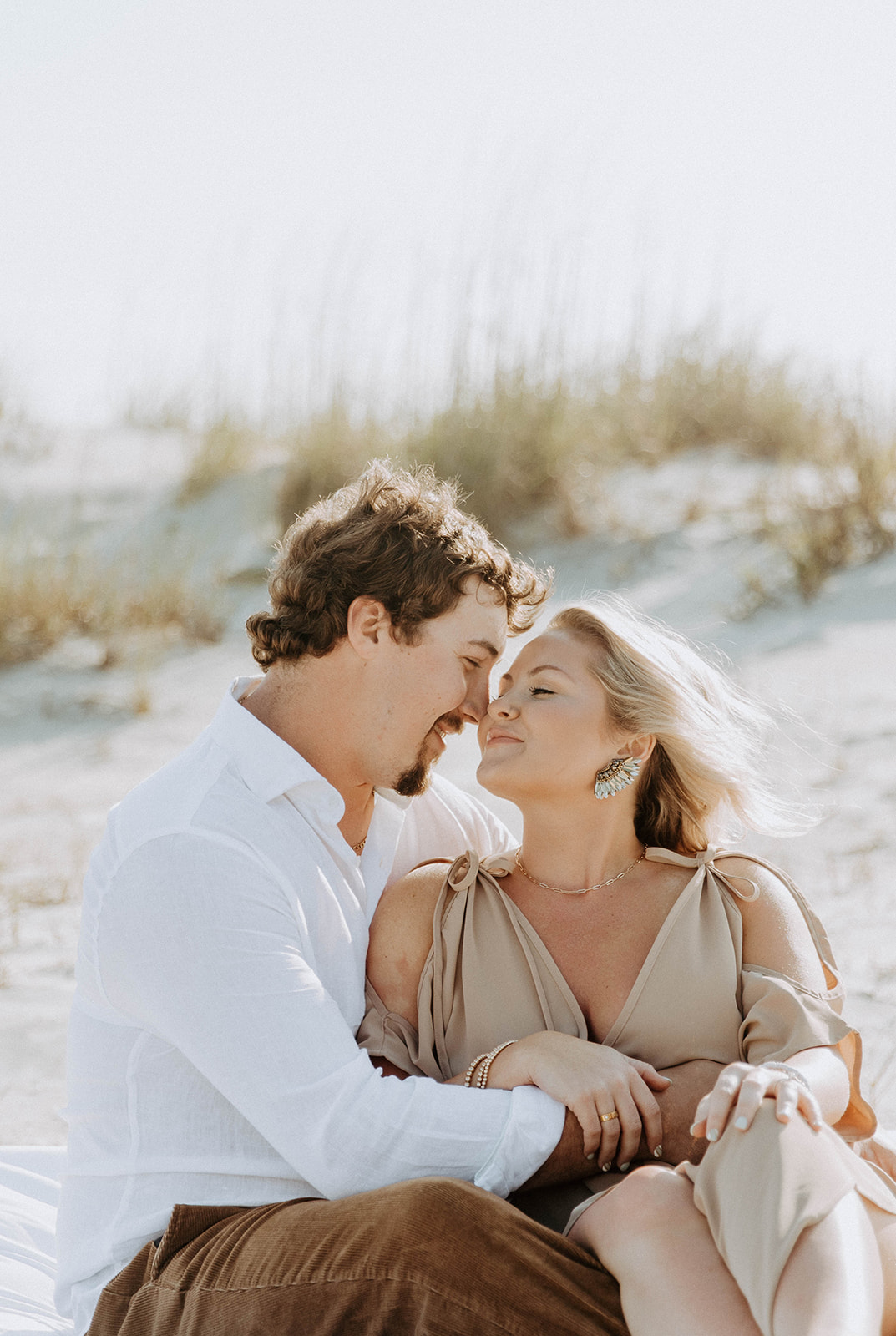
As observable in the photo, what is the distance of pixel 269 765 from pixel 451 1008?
677 mm

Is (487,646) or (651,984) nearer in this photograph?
(651,984)

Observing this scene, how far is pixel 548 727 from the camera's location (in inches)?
115

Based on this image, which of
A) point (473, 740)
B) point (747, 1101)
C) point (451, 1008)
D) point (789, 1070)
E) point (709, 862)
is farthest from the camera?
point (473, 740)

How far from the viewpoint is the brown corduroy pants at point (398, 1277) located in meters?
2.14

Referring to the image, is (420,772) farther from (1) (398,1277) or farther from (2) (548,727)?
(1) (398,1277)

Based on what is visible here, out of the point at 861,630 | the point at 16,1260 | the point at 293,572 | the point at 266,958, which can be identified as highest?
the point at 293,572

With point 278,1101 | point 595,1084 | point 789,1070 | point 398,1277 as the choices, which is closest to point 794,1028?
point 789,1070

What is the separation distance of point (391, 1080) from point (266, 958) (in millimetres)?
322

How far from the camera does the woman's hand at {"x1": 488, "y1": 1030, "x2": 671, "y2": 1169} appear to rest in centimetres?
243

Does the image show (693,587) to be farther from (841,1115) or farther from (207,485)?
(841,1115)

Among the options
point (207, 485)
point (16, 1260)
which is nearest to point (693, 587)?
point (207, 485)

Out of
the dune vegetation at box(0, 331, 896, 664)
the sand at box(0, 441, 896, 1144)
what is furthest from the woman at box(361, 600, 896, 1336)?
the dune vegetation at box(0, 331, 896, 664)

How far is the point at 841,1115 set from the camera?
8.52 ft

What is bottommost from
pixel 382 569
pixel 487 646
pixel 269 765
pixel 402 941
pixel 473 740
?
pixel 473 740
